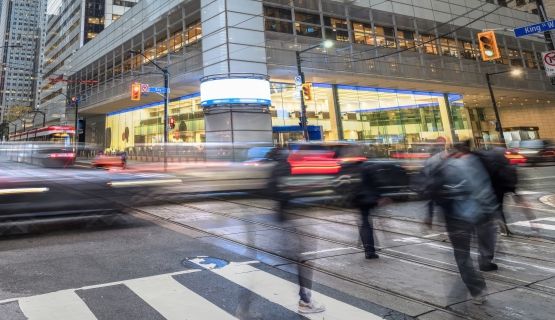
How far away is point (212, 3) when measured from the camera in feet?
93.8

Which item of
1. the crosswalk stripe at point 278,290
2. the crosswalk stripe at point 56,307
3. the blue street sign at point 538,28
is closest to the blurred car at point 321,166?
the crosswalk stripe at point 278,290

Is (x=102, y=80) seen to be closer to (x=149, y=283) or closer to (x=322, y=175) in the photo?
(x=322, y=175)

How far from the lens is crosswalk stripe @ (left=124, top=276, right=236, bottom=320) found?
4109mm

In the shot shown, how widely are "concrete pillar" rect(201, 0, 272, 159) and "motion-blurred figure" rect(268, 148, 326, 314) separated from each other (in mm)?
19423

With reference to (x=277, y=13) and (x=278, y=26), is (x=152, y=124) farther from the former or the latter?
(x=277, y=13)

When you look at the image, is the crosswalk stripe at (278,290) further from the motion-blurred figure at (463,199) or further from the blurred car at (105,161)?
the blurred car at (105,161)

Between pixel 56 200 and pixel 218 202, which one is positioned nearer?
pixel 56 200

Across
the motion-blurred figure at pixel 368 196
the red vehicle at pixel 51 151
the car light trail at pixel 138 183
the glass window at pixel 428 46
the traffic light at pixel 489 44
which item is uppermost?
the glass window at pixel 428 46

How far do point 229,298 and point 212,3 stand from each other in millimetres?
27872

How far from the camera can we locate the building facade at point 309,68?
28.0 m

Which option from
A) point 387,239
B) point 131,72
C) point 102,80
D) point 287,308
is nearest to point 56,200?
point 287,308

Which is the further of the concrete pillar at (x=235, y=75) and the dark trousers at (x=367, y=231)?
the concrete pillar at (x=235, y=75)

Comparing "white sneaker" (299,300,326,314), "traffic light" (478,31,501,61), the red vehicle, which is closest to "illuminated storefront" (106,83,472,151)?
the red vehicle

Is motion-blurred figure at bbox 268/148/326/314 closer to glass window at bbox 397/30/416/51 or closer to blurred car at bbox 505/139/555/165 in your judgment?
blurred car at bbox 505/139/555/165
